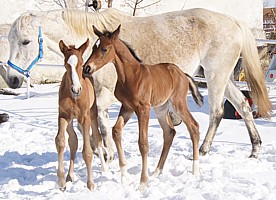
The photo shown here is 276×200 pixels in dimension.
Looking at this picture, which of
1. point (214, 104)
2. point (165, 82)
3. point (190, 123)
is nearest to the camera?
point (165, 82)

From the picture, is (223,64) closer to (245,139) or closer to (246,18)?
(245,139)

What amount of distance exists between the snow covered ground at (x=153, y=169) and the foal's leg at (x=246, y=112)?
0.38 ft

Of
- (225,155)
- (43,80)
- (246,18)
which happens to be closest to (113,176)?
(225,155)

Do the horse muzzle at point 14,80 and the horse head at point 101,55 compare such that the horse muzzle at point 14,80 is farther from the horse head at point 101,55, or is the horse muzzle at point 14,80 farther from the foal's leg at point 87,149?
the horse head at point 101,55

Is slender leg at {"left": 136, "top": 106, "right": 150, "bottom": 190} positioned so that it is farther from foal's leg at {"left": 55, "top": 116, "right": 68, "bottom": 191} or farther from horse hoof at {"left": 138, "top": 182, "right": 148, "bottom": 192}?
foal's leg at {"left": 55, "top": 116, "right": 68, "bottom": 191}

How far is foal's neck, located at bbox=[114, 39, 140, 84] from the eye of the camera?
3613mm

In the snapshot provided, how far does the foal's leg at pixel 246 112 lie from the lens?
4884mm

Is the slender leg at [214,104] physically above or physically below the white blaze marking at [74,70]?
below

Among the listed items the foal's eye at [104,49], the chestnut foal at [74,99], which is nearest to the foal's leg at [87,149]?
the chestnut foal at [74,99]

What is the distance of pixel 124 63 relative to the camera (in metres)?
3.64

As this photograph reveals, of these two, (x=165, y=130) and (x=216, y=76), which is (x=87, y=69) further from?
(x=216, y=76)

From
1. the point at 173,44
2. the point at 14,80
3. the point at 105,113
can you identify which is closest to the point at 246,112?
the point at 173,44

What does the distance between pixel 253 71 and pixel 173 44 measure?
1082 millimetres

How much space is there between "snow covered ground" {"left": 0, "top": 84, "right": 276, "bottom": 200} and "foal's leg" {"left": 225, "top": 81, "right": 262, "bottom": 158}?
0.12 metres
